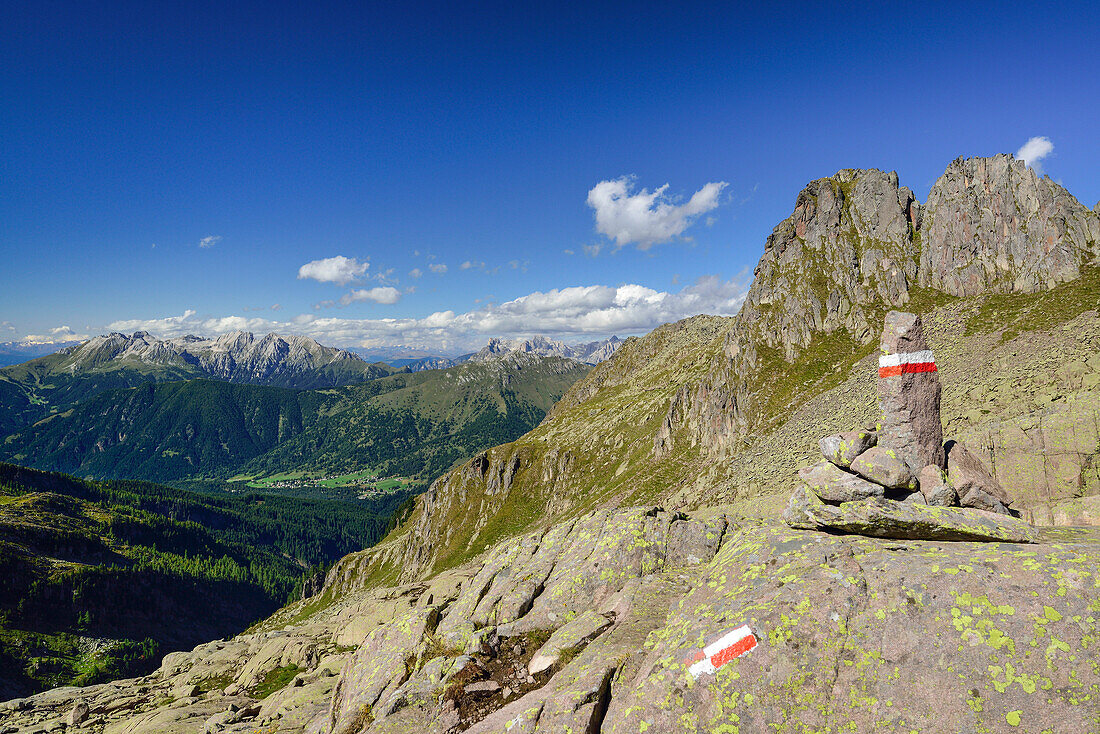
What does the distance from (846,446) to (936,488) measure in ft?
10.0

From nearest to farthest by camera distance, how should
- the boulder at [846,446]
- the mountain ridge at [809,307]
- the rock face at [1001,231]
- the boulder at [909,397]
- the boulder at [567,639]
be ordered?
the boulder at [567,639] → the boulder at [909,397] → the boulder at [846,446] → the rock face at [1001,231] → the mountain ridge at [809,307]

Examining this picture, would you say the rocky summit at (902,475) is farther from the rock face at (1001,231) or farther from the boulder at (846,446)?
the rock face at (1001,231)

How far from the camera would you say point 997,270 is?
91.2 metres

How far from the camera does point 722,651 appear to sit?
1155cm

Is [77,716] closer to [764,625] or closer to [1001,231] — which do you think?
[764,625]

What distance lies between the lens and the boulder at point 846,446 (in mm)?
17594

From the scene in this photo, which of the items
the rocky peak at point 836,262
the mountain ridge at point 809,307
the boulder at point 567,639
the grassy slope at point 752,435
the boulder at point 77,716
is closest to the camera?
the boulder at point 567,639

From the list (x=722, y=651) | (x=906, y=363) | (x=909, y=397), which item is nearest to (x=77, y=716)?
(x=722, y=651)

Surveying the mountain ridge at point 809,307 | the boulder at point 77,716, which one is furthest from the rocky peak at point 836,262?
the boulder at point 77,716

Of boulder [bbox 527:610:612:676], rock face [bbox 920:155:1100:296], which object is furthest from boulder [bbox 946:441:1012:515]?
rock face [bbox 920:155:1100:296]

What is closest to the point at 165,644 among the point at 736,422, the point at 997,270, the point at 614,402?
the point at 614,402

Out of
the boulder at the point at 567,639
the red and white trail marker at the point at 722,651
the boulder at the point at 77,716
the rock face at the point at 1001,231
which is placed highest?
the rock face at the point at 1001,231

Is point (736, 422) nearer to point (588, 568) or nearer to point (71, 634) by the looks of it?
point (588, 568)

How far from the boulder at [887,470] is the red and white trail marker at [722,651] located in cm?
890
